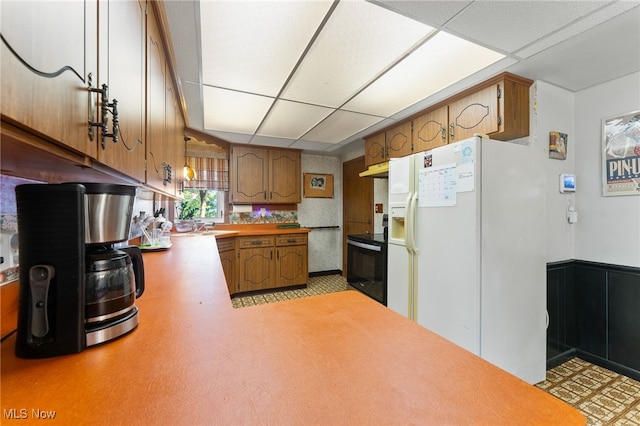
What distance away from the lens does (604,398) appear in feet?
5.47

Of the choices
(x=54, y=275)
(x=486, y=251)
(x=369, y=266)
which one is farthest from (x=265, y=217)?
(x=54, y=275)

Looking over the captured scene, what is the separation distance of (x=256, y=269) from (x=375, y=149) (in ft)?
7.80

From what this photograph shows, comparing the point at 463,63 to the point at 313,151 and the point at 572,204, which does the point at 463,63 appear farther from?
the point at 313,151

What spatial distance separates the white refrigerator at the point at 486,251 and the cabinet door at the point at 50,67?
6.14ft

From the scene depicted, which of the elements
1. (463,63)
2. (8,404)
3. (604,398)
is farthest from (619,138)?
(8,404)

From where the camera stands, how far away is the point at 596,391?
1741 millimetres

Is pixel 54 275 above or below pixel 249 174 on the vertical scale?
below

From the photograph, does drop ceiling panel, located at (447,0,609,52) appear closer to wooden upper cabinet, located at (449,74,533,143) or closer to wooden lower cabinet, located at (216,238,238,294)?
wooden upper cabinet, located at (449,74,533,143)

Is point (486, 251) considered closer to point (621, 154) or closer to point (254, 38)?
point (621, 154)

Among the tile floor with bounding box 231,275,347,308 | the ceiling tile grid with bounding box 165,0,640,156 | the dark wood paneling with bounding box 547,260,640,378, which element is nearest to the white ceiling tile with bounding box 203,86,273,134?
the ceiling tile grid with bounding box 165,0,640,156

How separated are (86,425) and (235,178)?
3709mm

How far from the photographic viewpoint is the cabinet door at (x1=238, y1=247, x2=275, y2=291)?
3.68 meters

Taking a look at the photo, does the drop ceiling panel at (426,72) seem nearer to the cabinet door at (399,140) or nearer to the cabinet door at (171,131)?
the cabinet door at (399,140)

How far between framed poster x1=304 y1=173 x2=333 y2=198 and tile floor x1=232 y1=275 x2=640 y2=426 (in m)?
3.64
